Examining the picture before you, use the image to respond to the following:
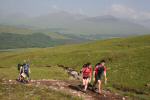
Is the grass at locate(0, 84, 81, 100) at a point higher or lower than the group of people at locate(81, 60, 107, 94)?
lower

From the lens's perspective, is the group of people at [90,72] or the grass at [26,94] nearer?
the grass at [26,94]

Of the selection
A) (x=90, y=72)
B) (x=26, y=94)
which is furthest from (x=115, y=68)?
(x=26, y=94)

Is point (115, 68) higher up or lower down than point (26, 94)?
lower down

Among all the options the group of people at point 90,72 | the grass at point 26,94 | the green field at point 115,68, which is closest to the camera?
the grass at point 26,94

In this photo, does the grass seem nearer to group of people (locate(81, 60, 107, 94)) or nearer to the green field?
group of people (locate(81, 60, 107, 94))

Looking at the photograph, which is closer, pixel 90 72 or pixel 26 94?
pixel 26 94

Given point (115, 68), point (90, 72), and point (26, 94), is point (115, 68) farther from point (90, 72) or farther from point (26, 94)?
point (26, 94)

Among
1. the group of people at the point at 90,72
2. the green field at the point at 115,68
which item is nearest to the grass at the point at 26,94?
the group of people at the point at 90,72

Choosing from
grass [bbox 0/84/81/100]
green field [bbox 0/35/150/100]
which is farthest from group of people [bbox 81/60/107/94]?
grass [bbox 0/84/81/100]

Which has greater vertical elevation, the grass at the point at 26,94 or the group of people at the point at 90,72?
the group of people at the point at 90,72

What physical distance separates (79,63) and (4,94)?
3690 centimetres

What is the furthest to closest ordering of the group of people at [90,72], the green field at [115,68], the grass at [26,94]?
1. the green field at [115,68]
2. the group of people at [90,72]
3. the grass at [26,94]

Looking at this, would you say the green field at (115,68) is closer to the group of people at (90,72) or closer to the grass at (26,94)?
the group of people at (90,72)

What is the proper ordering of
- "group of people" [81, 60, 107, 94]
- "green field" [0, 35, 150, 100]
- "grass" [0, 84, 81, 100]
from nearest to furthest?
"grass" [0, 84, 81, 100], "group of people" [81, 60, 107, 94], "green field" [0, 35, 150, 100]
